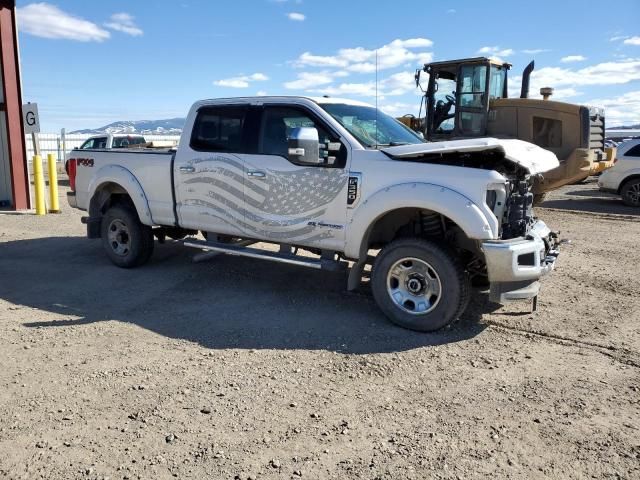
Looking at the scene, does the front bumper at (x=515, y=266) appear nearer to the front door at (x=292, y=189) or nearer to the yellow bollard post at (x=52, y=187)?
the front door at (x=292, y=189)

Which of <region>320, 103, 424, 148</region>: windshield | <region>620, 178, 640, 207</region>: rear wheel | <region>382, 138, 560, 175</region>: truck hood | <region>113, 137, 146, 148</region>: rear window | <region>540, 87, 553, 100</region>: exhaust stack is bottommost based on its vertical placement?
<region>620, 178, 640, 207</region>: rear wheel

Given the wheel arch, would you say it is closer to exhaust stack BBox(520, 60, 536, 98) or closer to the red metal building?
exhaust stack BBox(520, 60, 536, 98)

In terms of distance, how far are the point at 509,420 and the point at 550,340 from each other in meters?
1.70

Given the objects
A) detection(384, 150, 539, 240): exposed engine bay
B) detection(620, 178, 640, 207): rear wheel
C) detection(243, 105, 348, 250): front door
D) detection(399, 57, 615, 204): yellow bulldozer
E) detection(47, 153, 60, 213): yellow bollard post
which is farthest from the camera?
detection(620, 178, 640, 207): rear wheel

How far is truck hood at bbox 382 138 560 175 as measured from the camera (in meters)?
4.77

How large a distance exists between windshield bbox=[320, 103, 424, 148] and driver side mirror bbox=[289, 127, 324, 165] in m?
0.49

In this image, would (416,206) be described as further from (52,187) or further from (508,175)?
(52,187)

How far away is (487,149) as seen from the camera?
188 inches

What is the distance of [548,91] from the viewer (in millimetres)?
12016

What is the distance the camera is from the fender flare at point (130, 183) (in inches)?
278

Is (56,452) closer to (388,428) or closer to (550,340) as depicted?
(388,428)

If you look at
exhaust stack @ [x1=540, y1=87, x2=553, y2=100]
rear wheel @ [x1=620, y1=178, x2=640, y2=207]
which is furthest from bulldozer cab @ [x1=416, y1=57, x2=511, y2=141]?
rear wheel @ [x1=620, y1=178, x2=640, y2=207]

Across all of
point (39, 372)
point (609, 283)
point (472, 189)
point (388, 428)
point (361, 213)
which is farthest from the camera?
point (609, 283)

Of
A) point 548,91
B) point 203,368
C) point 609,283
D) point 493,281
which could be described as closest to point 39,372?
point 203,368
